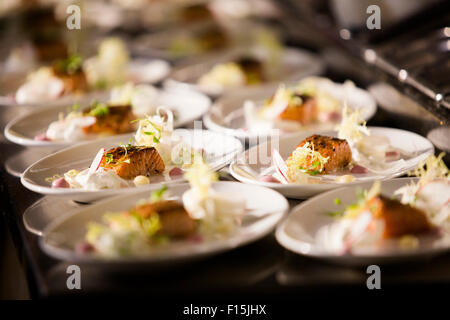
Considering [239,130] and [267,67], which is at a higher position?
[267,67]

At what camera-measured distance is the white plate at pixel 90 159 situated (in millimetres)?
2049

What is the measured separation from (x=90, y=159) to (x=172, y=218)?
2.97ft

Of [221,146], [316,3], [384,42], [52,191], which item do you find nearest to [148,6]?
[316,3]

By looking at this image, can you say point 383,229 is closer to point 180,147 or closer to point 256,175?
point 256,175

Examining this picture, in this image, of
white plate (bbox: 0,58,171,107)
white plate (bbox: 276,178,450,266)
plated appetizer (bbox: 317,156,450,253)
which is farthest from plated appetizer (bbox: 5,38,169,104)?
plated appetizer (bbox: 317,156,450,253)

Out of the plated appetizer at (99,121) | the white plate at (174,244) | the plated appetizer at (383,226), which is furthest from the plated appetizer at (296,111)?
the plated appetizer at (383,226)

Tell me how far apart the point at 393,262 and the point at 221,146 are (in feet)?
3.54

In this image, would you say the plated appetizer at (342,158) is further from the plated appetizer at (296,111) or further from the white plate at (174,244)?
the plated appetizer at (296,111)

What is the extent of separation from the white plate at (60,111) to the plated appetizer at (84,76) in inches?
10.0

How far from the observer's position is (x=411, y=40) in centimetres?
336

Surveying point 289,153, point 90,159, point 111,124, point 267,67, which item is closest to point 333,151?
point 289,153

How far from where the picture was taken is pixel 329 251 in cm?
161

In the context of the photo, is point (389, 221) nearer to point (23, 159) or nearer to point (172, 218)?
point (172, 218)
